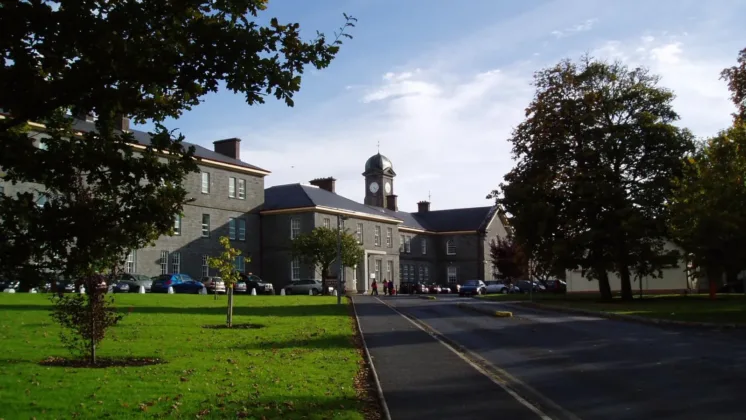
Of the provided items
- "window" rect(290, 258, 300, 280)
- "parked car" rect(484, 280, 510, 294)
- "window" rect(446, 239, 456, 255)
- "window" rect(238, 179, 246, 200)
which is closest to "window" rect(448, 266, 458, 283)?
"window" rect(446, 239, 456, 255)

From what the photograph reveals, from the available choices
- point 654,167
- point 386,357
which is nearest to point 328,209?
point 654,167

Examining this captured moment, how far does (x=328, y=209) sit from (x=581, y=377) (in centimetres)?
5487

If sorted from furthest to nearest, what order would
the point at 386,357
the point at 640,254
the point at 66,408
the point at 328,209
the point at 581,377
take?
the point at 328,209 → the point at 640,254 → the point at 386,357 → the point at 581,377 → the point at 66,408

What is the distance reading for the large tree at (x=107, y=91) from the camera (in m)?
6.31

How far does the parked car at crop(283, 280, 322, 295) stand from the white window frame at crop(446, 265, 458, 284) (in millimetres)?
34968

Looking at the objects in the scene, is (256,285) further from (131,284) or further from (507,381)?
(507,381)

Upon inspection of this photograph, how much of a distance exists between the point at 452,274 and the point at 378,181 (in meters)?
17.9

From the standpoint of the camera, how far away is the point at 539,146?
42719 millimetres

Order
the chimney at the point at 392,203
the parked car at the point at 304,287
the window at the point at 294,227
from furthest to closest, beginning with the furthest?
the chimney at the point at 392,203 → the window at the point at 294,227 → the parked car at the point at 304,287

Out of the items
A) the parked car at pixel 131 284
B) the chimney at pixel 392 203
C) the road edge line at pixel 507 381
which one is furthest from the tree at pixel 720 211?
the chimney at pixel 392 203

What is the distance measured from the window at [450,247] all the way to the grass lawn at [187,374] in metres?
71.3

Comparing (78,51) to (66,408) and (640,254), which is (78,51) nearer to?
(66,408)

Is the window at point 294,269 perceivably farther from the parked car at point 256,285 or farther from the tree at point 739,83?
the tree at point 739,83

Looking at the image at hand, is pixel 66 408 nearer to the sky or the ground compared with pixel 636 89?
nearer to the ground
